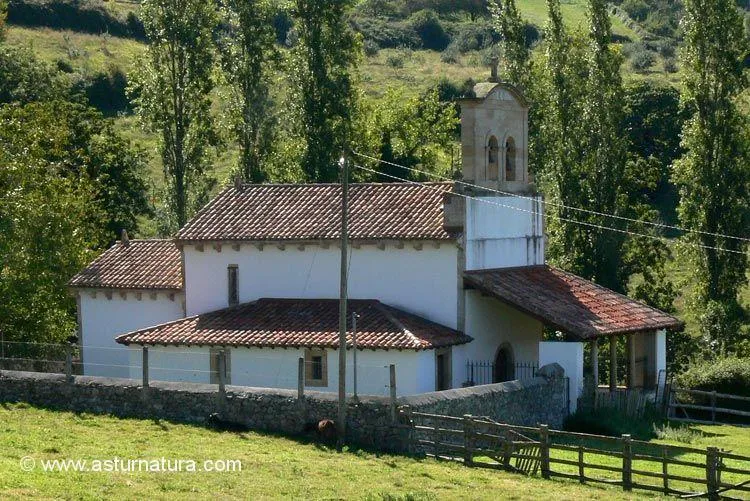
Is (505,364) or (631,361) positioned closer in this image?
(505,364)

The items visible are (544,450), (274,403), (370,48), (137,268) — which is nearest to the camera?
(544,450)

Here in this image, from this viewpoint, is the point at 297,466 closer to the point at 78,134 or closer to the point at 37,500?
the point at 37,500

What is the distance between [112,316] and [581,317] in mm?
13205

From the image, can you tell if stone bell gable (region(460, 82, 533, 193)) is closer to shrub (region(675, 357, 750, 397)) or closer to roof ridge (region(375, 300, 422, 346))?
roof ridge (region(375, 300, 422, 346))

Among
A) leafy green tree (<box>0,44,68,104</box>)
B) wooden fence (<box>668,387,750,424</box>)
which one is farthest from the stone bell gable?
leafy green tree (<box>0,44,68,104</box>)

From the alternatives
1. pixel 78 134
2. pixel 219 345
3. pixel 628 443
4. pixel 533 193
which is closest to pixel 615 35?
pixel 78 134

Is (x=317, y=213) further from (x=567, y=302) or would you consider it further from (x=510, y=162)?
(x=567, y=302)

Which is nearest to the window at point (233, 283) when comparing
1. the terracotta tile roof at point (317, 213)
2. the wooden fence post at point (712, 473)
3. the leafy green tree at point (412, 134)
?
the terracotta tile roof at point (317, 213)

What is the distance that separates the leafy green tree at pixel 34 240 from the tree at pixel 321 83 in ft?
29.5

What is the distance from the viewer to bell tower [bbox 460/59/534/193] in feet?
132

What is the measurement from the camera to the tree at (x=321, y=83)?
5419cm

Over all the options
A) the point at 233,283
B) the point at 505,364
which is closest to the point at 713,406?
the point at 505,364

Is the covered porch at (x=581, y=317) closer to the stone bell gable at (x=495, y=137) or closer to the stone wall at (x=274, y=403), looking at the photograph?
the stone wall at (x=274, y=403)

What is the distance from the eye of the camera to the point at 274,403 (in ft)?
109
